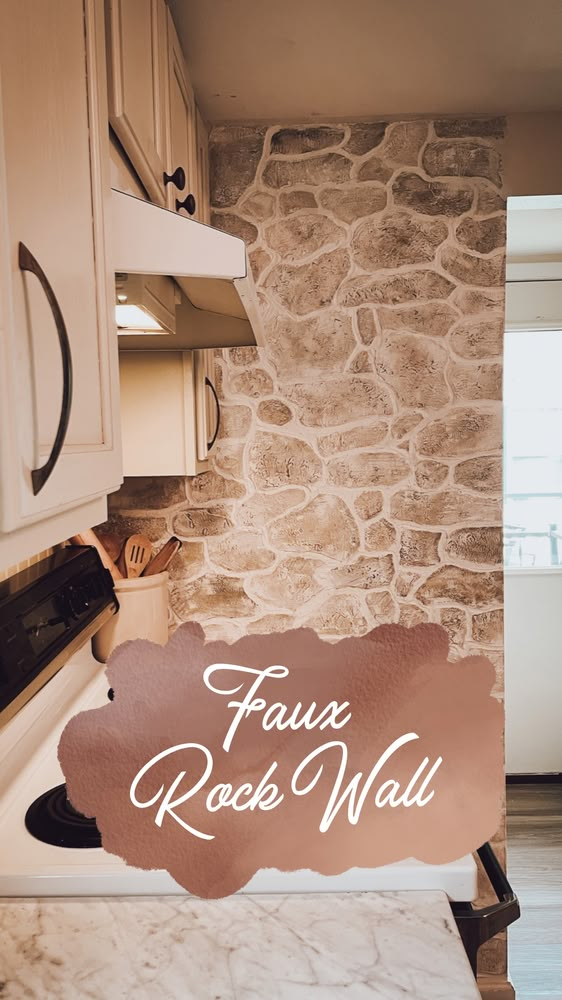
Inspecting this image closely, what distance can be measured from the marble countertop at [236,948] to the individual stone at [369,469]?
135 centimetres

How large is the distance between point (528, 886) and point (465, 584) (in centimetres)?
149

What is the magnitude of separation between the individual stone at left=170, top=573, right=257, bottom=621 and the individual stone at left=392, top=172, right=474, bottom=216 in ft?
4.22

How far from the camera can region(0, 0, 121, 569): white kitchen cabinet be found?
52 cm

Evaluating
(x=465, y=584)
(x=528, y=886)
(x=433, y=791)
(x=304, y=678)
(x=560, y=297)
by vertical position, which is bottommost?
(x=528, y=886)

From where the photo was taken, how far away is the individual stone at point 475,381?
7.11 feet

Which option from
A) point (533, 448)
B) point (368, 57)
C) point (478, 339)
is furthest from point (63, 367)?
point (533, 448)

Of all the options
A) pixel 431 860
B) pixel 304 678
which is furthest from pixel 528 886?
pixel 304 678

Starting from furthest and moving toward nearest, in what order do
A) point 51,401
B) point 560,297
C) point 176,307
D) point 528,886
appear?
1. point 560,297
2. point 528,886
3. point 176,307
4. point 51,401

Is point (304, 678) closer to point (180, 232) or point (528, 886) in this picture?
point (180, 232)

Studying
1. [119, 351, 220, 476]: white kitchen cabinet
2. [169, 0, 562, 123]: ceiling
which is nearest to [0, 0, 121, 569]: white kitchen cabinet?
[119, 351, 220, 476]: white kitchen cabinet

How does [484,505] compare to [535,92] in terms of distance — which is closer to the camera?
[535,92]

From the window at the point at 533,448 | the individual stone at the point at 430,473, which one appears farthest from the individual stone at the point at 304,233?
the window at the point at 533,448

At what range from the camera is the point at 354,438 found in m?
2.20

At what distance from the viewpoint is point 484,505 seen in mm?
2195
